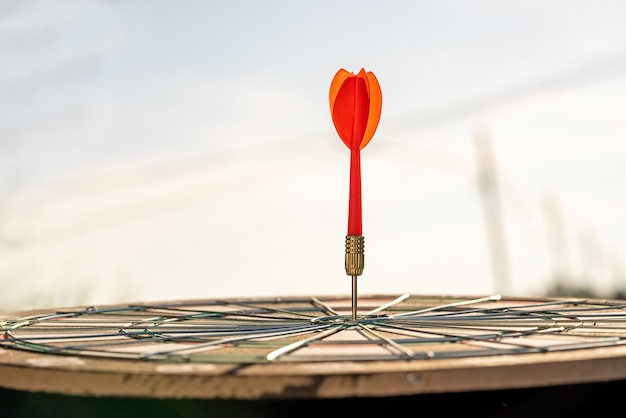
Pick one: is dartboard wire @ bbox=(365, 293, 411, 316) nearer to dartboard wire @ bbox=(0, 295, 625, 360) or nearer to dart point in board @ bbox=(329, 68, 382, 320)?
dartboard wire @ bbox=(0, 295, 625, 360)

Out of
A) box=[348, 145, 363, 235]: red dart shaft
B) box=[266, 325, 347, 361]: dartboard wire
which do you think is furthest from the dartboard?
box=[348, 145, 363, 235]: red dart shaft

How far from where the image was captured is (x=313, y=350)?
251cm

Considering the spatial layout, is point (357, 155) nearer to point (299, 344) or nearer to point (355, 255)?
point (355, 255)

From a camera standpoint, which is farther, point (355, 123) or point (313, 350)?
point (355, 123)

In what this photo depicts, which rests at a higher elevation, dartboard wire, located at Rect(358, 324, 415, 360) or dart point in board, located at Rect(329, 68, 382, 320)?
dart point in board, located at Rect(329, 68, 382, 320)

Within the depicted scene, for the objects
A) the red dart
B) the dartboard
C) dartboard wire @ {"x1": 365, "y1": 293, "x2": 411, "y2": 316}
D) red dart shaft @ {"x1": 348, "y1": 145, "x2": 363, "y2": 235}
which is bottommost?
the dartboard

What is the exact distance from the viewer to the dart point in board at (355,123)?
317 centimetres

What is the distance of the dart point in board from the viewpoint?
317 centimetres

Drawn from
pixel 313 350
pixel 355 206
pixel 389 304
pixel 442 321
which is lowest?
pixel 313 350

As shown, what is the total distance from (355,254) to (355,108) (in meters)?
0.61

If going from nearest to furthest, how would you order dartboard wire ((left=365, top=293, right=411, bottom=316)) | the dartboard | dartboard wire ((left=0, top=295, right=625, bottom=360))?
the dartboard, dartboard wire ((left=0, top=295, right=625, bottom=360)), dartboard wire ((left=365, top=293, right=411, bottom=316))

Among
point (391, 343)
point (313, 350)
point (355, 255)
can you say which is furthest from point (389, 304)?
point (313, 350)

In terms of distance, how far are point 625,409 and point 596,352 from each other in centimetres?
34

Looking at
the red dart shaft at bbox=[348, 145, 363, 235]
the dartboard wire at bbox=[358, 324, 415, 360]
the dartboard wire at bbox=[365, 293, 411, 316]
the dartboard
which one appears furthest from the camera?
the dartboard wire at bbox=[365, 293, 411, 316]
